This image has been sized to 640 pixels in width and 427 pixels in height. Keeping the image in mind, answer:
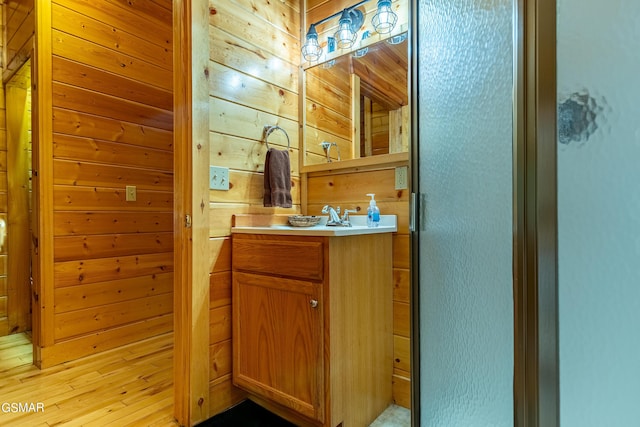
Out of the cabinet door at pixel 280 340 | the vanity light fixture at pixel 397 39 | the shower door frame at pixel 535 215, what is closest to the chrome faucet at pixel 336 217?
the cabinet door at pixel 280 340

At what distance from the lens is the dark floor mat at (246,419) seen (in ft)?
4.68

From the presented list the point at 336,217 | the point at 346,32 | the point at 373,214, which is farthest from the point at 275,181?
the point at 346,32

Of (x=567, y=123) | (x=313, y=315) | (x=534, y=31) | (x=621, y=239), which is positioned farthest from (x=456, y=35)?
(x=313, y=315)

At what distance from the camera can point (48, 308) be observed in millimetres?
1946

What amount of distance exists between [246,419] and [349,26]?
6.60ft

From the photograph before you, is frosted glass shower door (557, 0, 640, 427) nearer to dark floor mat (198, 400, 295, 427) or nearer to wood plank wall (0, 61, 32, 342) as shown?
dark floor mat (198, 400, 295, 427)

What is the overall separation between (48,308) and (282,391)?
155 centimetres

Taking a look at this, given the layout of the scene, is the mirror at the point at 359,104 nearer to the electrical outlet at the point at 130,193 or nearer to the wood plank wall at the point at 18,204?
the electrical outlet at the point at 130,193

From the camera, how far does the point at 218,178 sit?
154 cm

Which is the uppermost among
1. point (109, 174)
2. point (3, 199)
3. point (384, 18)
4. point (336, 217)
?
point (384, 18)

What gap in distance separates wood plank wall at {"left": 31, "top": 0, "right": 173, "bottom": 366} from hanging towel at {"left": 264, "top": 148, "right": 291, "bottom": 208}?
1.20 metres

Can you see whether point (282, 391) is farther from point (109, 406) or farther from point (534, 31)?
point (534, 31)

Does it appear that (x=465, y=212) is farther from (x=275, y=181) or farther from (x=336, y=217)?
(x=275, y=181)

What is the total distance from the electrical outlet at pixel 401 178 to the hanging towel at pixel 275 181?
1.86ft
